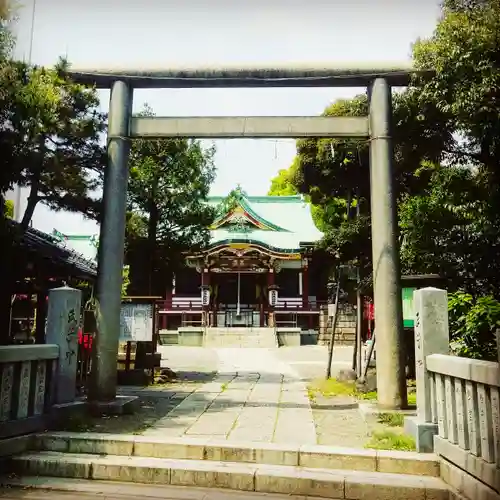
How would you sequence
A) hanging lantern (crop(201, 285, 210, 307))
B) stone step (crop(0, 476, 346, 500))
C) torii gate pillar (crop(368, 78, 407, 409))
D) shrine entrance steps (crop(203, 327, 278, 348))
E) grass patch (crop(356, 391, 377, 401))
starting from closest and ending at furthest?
1. stone step (crop(0, 476, 346, 500))
2. torii gate pillar (crop(368, 78, 407, 409))
3. grass patch (crop(356, 391, 377, 401))
4. shrine entrance steps (crop(203, 327, 278, 348))
5. hanging lantern (crop(201, 285, 210, 307))

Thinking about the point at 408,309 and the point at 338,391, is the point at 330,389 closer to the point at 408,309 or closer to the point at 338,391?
the point at 338,391

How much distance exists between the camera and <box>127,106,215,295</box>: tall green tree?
11711 millimetres

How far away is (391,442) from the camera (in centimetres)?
520

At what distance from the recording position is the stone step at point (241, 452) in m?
4.71

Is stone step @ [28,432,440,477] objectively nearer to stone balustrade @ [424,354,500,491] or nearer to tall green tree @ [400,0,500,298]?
stone balustrade @ [424,354,500,491]

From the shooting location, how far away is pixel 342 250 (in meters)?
15.6

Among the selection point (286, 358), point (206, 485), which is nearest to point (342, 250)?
point (286, 358)

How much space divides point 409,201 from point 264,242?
15.9 metres

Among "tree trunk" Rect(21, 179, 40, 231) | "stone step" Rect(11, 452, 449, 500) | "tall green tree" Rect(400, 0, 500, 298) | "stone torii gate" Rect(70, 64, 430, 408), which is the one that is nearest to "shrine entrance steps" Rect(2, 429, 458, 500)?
"stone step" Rect(11, 452, 449, 500)

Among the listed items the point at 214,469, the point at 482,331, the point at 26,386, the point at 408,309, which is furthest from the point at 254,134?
the point at 214,469

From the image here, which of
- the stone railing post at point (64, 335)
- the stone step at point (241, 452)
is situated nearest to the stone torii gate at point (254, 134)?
the stone railing post at point (64, 335)

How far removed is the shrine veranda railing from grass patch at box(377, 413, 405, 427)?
426 cm

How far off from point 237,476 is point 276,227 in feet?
82.0

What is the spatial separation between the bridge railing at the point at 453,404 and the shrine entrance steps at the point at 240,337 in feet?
57.9
